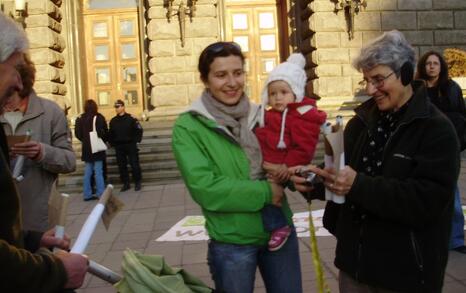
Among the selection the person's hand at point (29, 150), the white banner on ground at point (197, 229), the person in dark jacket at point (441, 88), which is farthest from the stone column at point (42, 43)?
the person's hand at point (29, 150)

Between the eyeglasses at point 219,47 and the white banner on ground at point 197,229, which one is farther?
the white banner on ground at point 197,229

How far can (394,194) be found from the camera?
2.24 m

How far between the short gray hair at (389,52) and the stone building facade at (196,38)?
11266mm

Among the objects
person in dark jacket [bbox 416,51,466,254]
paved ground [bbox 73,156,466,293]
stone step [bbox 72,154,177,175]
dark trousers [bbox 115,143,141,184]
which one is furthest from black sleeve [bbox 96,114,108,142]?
person in dark jacket [bbox 416,51,466,254]

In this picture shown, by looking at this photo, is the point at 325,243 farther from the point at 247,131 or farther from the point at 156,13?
the point at 156,13

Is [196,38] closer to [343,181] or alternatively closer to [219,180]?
[219,180]

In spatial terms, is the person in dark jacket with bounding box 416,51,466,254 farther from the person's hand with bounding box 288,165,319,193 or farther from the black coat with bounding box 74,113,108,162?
the black coat with bounding box 74,113,108,162

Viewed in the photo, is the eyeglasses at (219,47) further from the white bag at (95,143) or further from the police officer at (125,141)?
the police officer at (125,141)

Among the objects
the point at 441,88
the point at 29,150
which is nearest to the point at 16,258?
the point at 29,150

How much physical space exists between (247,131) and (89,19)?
558 inches

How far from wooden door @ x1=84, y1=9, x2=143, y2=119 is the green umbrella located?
43.9 ft

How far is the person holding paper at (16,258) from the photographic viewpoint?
5.49 feet

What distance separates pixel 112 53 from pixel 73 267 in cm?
1424

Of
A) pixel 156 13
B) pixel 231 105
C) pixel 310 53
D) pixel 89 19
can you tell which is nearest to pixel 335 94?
pixel 310 53
